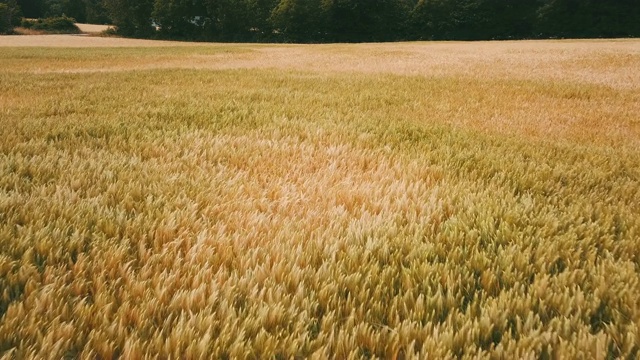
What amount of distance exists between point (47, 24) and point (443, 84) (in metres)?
98.0

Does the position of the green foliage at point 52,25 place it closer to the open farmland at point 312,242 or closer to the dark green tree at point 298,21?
the dark green tree at point 298,21

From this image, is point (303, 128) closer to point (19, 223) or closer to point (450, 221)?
point (450, 221)

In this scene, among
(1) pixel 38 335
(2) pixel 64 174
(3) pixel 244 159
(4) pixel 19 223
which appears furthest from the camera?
(3) pixel 244 159

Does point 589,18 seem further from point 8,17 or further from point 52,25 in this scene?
point 8,17

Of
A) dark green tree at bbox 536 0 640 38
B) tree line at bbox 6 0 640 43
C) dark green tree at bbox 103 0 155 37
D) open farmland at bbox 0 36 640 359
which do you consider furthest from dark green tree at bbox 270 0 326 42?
open farmland at bbox 0 36 640 359

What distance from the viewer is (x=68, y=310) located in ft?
5.18

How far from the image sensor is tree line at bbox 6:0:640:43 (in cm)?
7231

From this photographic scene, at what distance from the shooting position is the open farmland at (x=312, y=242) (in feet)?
5.04

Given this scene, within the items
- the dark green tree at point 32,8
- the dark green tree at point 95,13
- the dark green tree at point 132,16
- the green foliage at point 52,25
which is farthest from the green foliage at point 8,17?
the dark green tree at point 95,13

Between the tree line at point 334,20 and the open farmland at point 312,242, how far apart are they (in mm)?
72575

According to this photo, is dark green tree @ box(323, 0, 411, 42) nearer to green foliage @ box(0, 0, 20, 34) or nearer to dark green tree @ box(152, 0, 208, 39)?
dark green tree @ box(152, 0, 208, 39)

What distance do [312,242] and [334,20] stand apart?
7980cm

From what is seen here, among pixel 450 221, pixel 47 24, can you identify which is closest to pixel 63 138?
pixel 450 221

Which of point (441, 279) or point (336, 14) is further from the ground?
point (336, 14)
